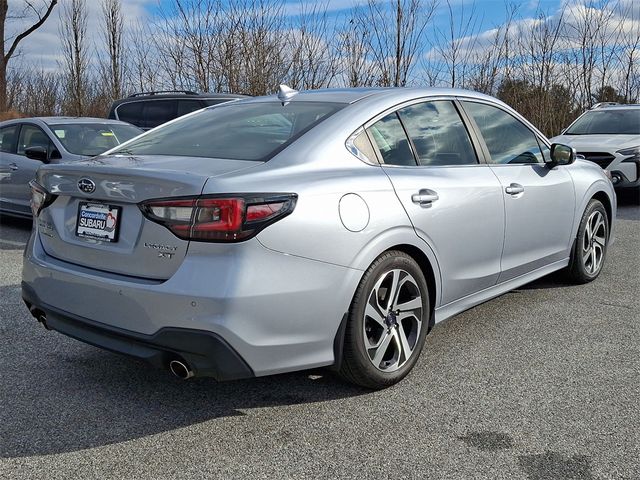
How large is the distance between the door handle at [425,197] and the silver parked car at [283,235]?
0.01 metres

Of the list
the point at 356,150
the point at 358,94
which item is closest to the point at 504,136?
the point at 358,94

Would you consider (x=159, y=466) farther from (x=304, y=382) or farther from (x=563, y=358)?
(x=563, y=358)

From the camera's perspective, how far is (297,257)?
9.43 feet

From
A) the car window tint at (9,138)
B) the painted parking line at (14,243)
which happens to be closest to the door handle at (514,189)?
the painted parking line at (14,243)

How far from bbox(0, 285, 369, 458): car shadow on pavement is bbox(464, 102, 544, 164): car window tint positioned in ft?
6.29

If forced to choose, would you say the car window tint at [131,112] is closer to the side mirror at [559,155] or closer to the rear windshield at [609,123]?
the rear windshield at [609,123]

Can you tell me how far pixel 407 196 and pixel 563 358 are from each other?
1.39m

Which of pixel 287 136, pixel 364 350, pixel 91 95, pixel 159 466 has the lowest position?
pixel 159 466

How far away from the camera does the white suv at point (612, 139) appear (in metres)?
10.2

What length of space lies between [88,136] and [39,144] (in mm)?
615

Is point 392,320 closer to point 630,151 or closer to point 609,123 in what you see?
point 630,151

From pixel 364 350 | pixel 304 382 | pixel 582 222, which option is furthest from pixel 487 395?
pixel 582 222

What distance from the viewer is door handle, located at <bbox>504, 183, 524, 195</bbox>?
14.0 ft

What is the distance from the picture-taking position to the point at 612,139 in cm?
1070
